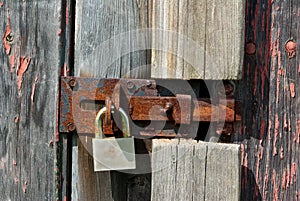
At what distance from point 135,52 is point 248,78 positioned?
285 millimetres

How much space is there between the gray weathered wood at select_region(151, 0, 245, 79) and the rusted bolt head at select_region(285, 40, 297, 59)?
13 centimetres

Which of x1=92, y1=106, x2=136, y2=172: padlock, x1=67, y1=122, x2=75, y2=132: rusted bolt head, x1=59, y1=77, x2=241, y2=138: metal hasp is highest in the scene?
x1=59, y1=77, x2=241, y2=138: metal hasp

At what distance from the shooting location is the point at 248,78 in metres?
1.14

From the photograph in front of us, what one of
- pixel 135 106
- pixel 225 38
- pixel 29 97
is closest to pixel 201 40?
pixel 225 38

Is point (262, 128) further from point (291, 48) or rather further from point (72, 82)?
point (72, 82)

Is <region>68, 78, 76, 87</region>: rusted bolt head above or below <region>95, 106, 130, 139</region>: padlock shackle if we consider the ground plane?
above

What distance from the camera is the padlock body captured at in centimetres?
108

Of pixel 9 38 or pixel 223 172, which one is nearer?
pixel 223 172

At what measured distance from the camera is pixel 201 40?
1.08 meters

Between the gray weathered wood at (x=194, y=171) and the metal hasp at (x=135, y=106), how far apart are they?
6 cm

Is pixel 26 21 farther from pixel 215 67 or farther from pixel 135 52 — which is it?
pixel 215 67

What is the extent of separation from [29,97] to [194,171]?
1.54 ft

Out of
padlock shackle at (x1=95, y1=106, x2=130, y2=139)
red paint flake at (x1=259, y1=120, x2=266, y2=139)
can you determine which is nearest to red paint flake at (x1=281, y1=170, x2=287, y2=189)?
red paint flake at (x1=259, y1=120, x2=266, y2=139)

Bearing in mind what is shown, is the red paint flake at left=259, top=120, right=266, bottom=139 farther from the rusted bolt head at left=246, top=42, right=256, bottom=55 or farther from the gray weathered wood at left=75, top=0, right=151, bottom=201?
the gray weathered wood at left=75, top=0, right=151, bottom=201
